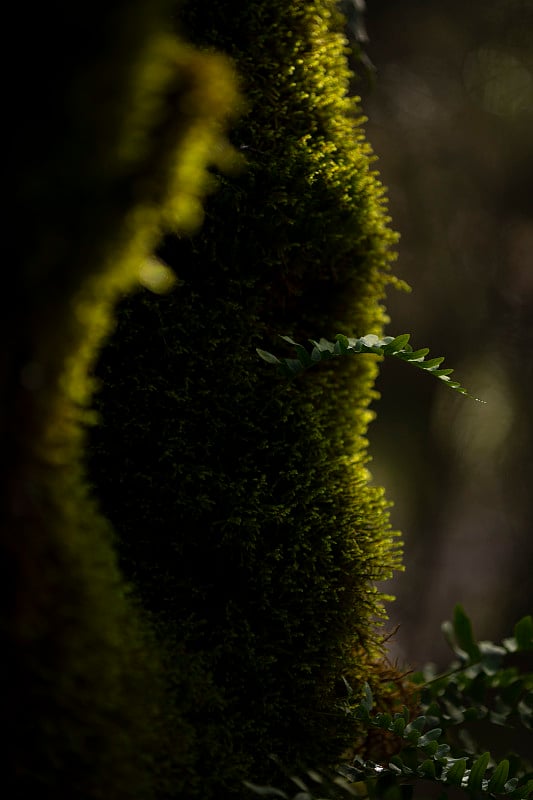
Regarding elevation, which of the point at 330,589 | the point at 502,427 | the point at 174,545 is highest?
the point at 502,427

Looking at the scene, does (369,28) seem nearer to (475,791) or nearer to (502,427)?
(502,427)

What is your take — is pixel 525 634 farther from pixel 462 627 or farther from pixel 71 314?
pixel 71 314

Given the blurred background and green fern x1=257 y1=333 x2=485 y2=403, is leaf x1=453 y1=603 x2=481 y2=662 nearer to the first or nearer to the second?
green fern x1=257 y1=333 x2=485 y2=403

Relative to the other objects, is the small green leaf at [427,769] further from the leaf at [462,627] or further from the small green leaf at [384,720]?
the leaf at [462,627]

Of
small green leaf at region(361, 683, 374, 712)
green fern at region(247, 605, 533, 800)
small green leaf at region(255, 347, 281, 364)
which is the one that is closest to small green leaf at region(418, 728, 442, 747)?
green fern at region(247, 605, 533, 800)

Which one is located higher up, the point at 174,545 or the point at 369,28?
the point at 369,28

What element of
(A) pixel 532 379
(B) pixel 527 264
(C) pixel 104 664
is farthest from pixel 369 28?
(C) pixel 104 664

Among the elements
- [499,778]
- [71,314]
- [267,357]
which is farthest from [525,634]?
[71,314]
